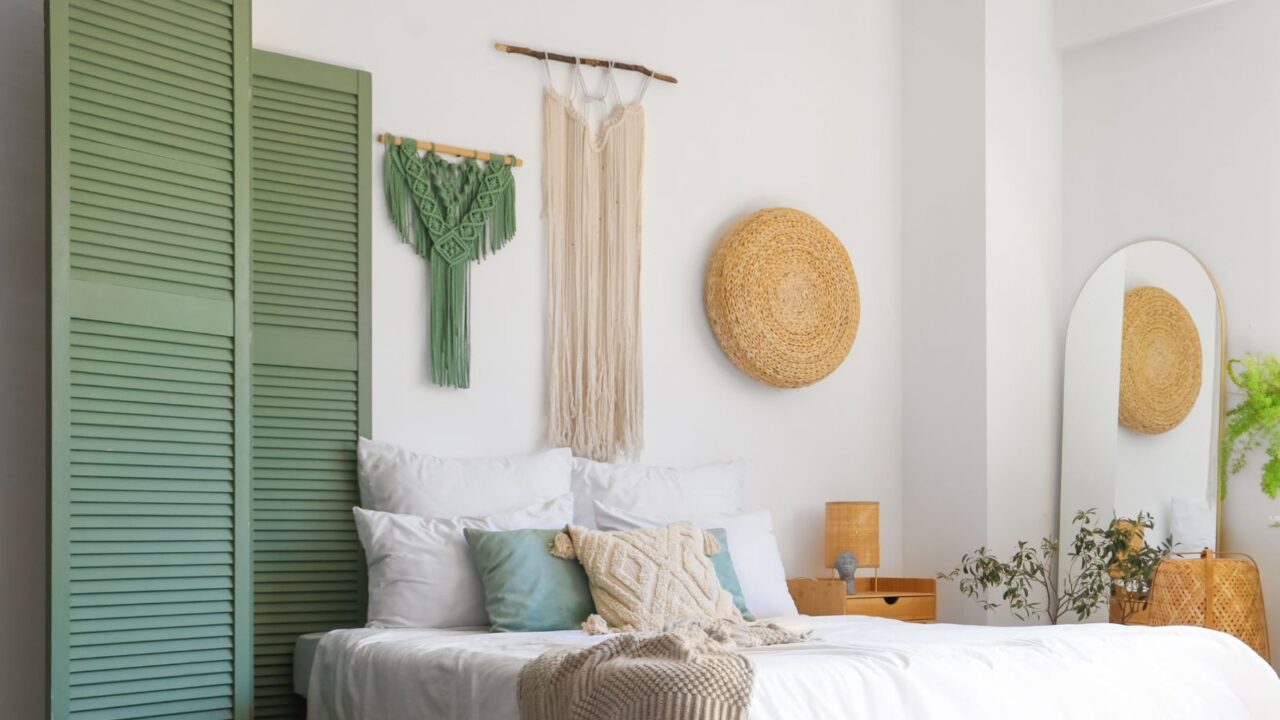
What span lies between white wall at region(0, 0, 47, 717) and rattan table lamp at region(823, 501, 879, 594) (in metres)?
2.63

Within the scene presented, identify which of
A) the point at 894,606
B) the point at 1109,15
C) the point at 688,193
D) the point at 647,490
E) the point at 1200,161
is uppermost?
the point at 1109,15

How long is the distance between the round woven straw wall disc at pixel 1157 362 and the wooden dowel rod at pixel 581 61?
2.01 metres

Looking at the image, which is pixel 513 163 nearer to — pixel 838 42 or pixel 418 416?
pixel 418 416

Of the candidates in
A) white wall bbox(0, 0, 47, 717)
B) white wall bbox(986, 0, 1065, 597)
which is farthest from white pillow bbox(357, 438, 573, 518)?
white wall bbox(986, 0, 1065, 597)

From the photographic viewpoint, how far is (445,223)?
3.86 m

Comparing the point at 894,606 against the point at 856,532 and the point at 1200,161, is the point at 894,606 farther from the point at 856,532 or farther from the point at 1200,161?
the point at 1200,161

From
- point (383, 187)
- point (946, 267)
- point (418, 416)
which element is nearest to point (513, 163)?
point (383, 187)

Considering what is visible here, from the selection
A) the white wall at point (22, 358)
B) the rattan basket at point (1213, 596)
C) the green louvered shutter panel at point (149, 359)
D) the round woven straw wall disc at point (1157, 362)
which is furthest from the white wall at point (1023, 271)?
the white wall at point (22, 358)

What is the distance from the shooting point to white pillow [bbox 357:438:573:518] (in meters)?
3.57

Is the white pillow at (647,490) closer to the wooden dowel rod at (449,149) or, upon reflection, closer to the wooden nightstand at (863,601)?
the wooden nightstand at (863,601)

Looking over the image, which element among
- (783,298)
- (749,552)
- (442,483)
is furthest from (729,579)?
(783,298)

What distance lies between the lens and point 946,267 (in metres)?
4.91

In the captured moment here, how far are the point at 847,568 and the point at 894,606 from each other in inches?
8.4

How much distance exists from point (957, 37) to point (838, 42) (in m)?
0.47
